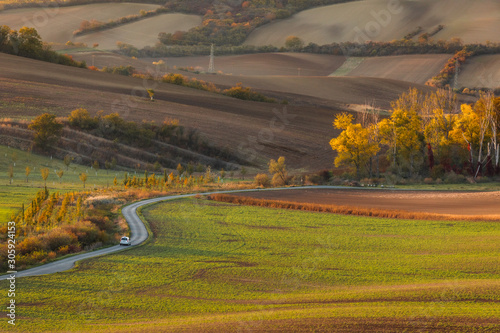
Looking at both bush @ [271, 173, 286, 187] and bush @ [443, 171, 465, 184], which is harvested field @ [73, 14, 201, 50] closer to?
bush @ [271, 173, 286, 187]

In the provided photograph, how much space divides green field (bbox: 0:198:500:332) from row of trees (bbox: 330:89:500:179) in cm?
3486

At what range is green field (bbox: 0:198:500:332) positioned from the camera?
1948cm

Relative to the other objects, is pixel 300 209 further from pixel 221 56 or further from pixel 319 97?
pixel 221 56

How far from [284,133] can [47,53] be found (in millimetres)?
58099

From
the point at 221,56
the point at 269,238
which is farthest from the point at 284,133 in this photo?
the point at 221,56

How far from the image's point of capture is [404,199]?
5428 cm

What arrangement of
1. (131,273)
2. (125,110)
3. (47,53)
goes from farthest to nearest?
(47,53), (125,110), (131,273)

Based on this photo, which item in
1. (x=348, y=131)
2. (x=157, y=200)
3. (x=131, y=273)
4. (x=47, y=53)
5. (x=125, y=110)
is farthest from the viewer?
(x=47, y=53)

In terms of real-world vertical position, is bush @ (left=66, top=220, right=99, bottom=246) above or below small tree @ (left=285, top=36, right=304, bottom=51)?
below

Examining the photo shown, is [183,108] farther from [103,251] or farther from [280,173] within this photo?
[103,251]

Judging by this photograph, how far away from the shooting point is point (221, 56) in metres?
179

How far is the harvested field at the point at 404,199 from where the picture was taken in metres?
47.1

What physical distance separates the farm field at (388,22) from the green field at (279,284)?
14417 cm

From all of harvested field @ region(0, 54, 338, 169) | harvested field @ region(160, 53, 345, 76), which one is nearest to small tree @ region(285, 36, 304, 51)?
harvested field @ region(160, 53, 345, 76)
